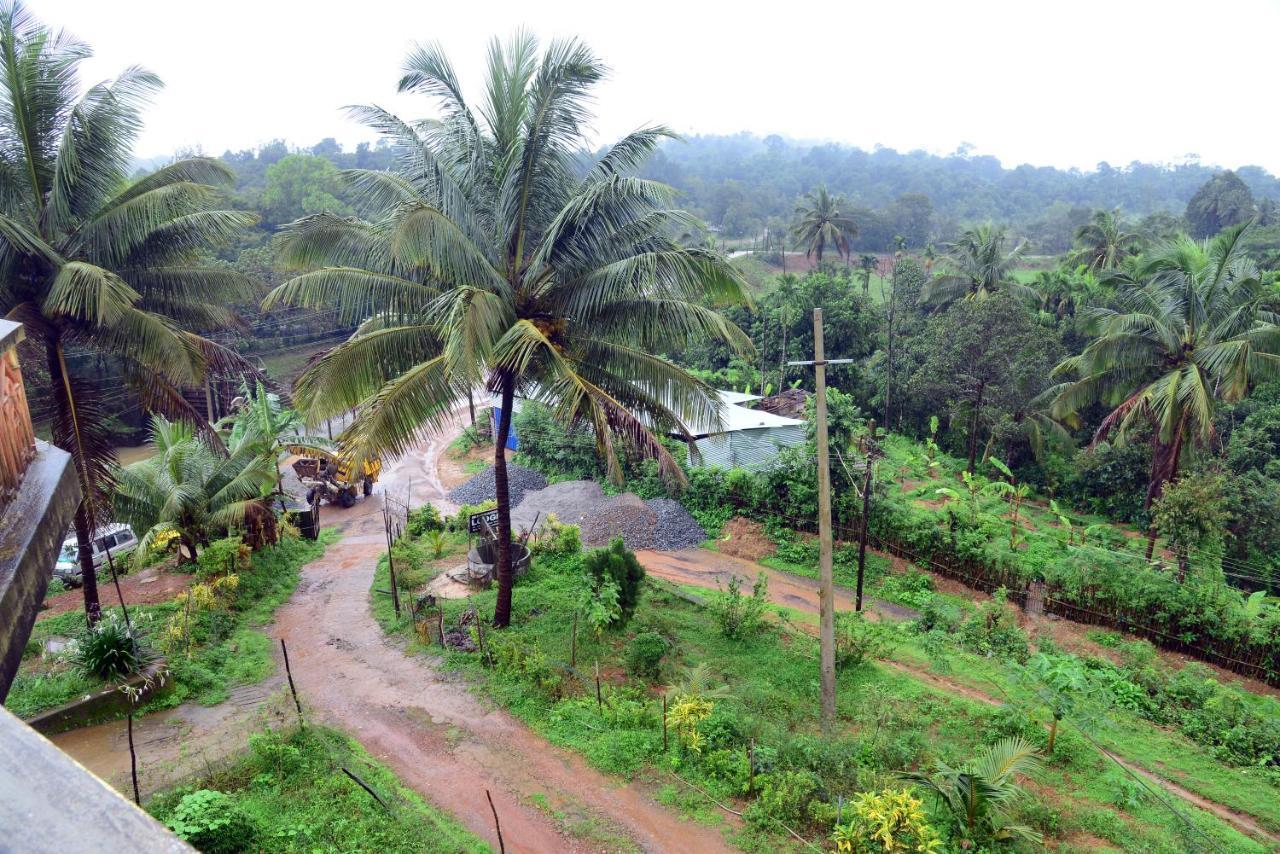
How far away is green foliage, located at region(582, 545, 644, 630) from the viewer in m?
13.0

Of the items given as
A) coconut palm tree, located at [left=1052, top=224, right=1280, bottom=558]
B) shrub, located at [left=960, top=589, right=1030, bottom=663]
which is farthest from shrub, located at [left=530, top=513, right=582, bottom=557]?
coconut palm tree, located at [left=1052, top=224, right=1280, bottom=558]

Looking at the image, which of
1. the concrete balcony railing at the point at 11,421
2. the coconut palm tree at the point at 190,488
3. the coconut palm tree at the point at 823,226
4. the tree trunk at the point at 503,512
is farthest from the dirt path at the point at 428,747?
the coconut palm tree at the point at 823,226

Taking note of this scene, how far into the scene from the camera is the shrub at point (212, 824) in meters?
6.93

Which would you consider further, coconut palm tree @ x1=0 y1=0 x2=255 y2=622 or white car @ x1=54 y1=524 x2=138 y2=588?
white car @ x1=54 y1=524 x2=138 y2=588

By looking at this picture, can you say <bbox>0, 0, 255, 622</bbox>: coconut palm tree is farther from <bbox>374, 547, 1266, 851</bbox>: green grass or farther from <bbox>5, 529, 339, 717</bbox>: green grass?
<bbox>374, 547, 1266, 851</bbox>: green grass

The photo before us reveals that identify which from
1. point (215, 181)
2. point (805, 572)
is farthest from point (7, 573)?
point (805, 572)

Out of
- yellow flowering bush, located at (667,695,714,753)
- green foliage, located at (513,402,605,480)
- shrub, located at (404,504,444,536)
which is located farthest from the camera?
green foliage, located at (513,402,605,480)

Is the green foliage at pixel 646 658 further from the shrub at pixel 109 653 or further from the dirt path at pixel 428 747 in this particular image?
the shrub at pixel 109 653

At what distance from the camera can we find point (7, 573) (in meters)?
3.01

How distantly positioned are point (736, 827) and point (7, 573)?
294 inches

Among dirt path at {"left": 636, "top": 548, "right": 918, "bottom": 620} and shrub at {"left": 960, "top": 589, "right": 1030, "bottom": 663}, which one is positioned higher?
shrub at {"left": 960, "top": 589, "right": 1030, "bottom": 663}

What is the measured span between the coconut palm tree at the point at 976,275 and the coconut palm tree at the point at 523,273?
1012 inches

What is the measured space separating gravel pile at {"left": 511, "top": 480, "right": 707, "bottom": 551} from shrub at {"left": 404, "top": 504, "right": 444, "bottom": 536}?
2.26 m

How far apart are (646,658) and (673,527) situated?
9657 mm
